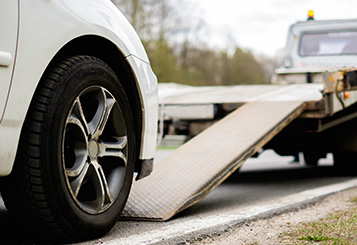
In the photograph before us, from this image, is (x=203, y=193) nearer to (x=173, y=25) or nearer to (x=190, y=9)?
(x=173, y=25)

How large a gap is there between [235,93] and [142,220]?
349cm

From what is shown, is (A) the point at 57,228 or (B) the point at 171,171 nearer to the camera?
(A) the point at 57,228

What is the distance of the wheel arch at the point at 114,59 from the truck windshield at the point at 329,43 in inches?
269

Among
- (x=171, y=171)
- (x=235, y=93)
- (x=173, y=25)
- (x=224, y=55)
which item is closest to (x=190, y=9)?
(x=173, y=25)

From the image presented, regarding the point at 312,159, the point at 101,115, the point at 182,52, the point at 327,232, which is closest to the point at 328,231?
the point at 327,232

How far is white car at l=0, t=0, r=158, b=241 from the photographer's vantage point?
86.4 inches

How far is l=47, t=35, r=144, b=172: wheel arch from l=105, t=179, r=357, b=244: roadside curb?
0.45 m

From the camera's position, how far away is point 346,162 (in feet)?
22.0

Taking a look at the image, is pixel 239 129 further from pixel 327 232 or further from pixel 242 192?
pixel 327 232

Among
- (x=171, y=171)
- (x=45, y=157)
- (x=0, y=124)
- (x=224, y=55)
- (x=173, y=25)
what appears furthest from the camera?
(x=224, y=55)

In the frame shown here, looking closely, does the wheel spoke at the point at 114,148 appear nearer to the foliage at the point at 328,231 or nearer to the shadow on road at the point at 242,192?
the shadow on road at the point at 242,192

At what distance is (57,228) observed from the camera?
2.41 m

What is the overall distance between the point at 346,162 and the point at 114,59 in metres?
4.58

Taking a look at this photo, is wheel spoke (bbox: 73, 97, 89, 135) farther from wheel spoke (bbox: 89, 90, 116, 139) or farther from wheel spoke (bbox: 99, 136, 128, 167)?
wheel spoke (bbox: 99, 136, 128, 167)
